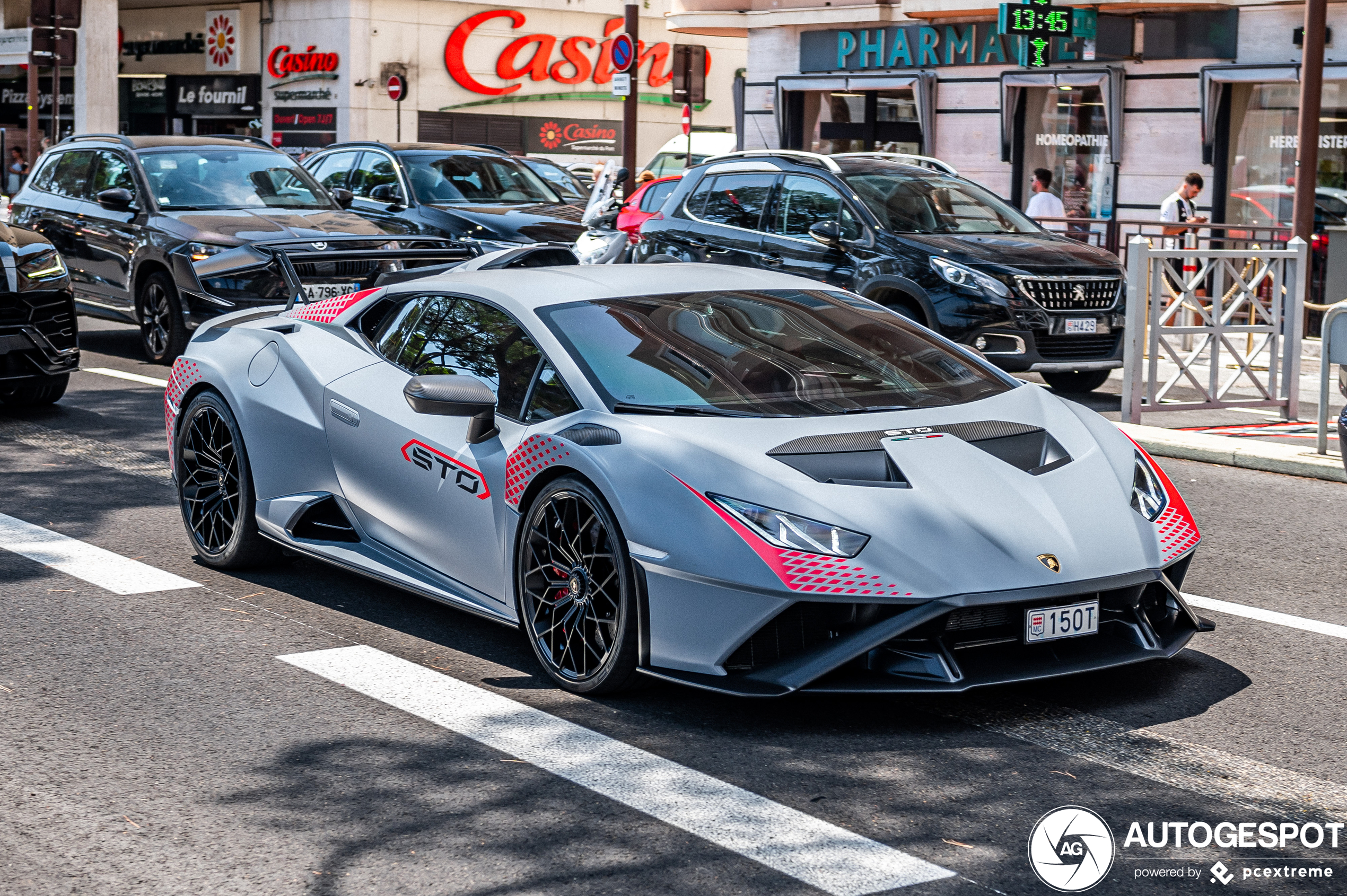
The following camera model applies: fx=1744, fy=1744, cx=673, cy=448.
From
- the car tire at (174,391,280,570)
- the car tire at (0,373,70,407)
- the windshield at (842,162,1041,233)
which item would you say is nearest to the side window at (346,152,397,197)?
the windshield at (842,162,1041,233)

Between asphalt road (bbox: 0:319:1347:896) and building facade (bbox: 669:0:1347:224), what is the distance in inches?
606

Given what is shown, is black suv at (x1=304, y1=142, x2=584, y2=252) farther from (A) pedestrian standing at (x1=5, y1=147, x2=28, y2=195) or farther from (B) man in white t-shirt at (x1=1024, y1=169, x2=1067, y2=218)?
(A) pedestrian standing at (x1=5, y1=147, x2=28, y2=195)

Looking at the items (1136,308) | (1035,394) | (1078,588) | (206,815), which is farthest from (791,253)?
(206,815)

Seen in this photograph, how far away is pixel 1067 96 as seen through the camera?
921 inches

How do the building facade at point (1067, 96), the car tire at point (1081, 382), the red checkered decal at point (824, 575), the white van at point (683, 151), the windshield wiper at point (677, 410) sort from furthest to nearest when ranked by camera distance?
the white van at point (683, 151) < the building facade at point (1067, 96) < the car tire at point (1081, 382) < the windshield wiper at point (677, 410) < the red checkered decal at point (824, 575)

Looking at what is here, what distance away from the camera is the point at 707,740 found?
4906mm

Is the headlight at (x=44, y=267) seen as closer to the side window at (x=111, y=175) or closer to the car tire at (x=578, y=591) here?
the side window at (x=111, y=175)

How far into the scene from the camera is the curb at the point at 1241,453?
9914 millimetres

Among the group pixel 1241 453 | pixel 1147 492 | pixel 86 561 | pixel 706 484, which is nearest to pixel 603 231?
pixel 1241 453

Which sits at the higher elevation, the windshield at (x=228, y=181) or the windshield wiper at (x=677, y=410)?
the windshield at (x=228, y=181)

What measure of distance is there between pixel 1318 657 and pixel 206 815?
3.65 metres

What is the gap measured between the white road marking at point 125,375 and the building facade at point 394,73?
29.1 metres

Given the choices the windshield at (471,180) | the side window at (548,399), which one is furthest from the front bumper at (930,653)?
the windshield at (471,180)

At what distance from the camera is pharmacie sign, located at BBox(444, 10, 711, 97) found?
4431 centimetres
